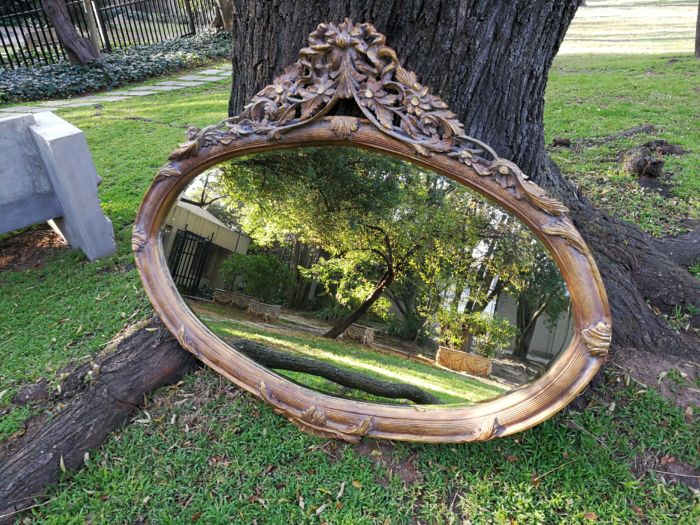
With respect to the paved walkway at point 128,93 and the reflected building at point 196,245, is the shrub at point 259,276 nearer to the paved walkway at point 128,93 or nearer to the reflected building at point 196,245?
the reflected building at point 196,245

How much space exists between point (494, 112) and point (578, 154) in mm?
3391

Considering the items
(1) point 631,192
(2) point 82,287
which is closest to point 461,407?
(2) point 82,287

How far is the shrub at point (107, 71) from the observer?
368 inches

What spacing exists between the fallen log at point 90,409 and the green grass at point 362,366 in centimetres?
49

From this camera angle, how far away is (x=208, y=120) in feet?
22.7

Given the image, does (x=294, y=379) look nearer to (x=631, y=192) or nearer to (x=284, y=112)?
(x=284, y=112)

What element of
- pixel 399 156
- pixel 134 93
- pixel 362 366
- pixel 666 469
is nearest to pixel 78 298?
pixel 362 366

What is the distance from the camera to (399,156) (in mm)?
1896

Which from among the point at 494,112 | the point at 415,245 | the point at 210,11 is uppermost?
the point at 494,112

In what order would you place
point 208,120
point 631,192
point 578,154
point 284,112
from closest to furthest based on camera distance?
point 284,112 < point 631,192 < point 578,154 < point 208,120

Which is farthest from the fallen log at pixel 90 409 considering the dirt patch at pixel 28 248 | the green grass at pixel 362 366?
the dirt patch at pixel 28 248

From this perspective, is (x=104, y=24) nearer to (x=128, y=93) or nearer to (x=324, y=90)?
(x=128, y=93)

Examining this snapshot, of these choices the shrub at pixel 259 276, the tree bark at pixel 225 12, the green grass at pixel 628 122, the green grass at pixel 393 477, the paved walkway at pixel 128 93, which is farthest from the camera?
the tree bark at pixel 225 12

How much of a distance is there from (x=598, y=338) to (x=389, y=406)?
0.87 metres
